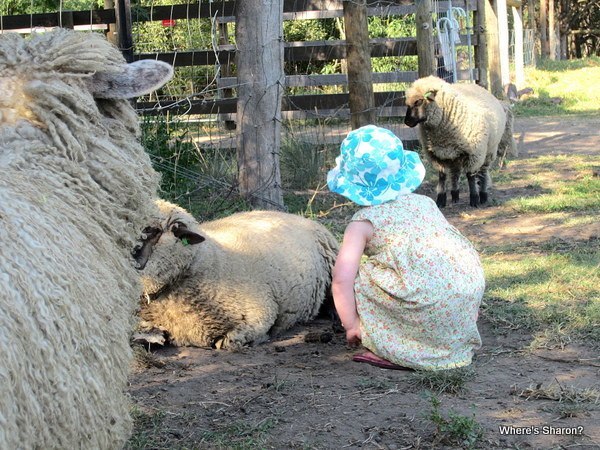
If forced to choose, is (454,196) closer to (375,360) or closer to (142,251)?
(375,360)

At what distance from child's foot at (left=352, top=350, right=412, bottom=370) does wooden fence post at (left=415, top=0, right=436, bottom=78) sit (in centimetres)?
689

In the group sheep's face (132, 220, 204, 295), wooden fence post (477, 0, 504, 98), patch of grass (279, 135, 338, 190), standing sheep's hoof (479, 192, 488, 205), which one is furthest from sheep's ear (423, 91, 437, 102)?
sheep's face (132, 220, 204, 295)

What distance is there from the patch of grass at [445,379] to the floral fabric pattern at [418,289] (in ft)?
0.28

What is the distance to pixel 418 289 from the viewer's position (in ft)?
13.5

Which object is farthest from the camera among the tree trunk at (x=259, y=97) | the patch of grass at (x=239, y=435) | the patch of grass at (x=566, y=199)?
the patch of grass at (x=566, y=199)

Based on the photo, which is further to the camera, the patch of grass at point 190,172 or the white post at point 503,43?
the white post at point 503,43

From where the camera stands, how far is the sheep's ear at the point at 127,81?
124 inches

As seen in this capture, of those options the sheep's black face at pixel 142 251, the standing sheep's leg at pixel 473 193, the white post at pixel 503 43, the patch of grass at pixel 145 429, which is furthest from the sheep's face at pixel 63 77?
the white post at pixel 503 43

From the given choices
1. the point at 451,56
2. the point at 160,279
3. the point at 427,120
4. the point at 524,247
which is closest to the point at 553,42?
the point at 451,56

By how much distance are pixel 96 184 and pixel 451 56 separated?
422 inches

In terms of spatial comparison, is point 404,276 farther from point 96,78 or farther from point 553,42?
point 553,42

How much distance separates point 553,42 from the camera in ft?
134

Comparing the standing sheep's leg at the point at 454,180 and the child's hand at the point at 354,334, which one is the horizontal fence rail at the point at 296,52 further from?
the child's hand at the point at 354,334

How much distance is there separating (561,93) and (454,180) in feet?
44.9
